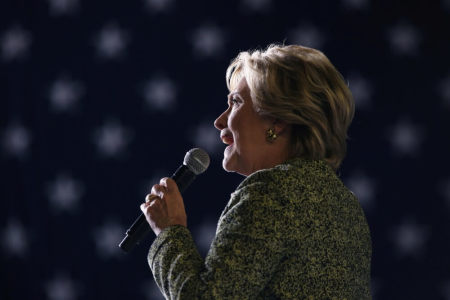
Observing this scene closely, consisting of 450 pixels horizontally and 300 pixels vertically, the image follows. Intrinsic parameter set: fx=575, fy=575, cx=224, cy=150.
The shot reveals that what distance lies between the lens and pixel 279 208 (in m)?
1.15

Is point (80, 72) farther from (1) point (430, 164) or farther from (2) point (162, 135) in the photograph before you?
(1) point (430, 164)

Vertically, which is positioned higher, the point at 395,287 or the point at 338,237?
the point at 338,237

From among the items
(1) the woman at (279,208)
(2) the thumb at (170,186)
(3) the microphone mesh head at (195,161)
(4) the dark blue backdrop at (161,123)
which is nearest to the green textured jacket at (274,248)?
(1) the woman at (279,208)

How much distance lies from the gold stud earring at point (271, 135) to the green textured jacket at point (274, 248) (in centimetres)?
17

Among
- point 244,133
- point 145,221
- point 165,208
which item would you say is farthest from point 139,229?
point 244,133

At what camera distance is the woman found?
3.70 ft

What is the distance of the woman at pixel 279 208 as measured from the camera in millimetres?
1127

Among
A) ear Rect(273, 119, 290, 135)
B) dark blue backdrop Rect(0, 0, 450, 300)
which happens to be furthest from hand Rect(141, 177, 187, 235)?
dark blue backdrop Rect(0, 0, 450, 300)

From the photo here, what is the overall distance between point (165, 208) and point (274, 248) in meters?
0.31

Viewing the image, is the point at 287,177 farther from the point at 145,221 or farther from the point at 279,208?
the point at 145,221

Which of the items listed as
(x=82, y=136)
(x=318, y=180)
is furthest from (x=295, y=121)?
(x=82, y=136)

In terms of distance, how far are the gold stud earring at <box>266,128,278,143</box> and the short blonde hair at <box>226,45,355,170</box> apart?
0.15 feet

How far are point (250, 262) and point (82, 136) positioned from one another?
1605mm

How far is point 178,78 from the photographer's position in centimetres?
244
